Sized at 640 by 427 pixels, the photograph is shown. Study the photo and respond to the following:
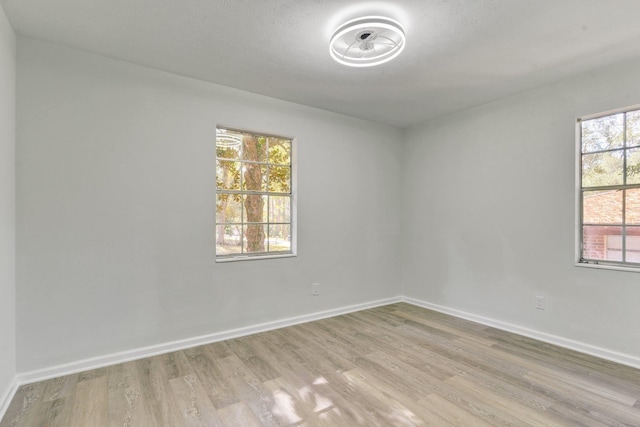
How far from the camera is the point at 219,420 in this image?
193 cm

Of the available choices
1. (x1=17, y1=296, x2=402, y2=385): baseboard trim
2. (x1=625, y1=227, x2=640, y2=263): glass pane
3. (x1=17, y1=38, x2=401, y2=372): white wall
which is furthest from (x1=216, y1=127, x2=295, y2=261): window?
(x1=625, y1=227, x2=640, y2=263): glass pane

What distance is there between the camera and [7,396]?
2098 mm

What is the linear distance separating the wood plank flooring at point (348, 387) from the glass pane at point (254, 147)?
1.92m

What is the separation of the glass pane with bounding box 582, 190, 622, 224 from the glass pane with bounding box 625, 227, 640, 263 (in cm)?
12

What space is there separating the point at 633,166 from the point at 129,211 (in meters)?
4.39

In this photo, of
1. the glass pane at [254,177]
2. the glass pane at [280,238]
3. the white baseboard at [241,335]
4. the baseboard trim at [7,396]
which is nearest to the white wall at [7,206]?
the baseboard trim at [7,396]

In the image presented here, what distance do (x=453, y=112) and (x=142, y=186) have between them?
3.61 m

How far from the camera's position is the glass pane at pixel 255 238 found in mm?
3489

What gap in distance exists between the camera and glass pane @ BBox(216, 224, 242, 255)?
3.30 meters

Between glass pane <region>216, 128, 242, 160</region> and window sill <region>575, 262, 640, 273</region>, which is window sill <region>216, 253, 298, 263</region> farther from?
window sill <region>575, 262, 640, 273</region>

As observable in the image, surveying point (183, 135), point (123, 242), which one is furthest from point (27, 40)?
point (123, 242)

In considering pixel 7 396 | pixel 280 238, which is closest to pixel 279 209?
pixel 280 238

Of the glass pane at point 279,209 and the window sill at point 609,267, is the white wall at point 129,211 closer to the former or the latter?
the glass pane at point 279,209

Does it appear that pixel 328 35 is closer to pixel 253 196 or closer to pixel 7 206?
pixel 253 196
